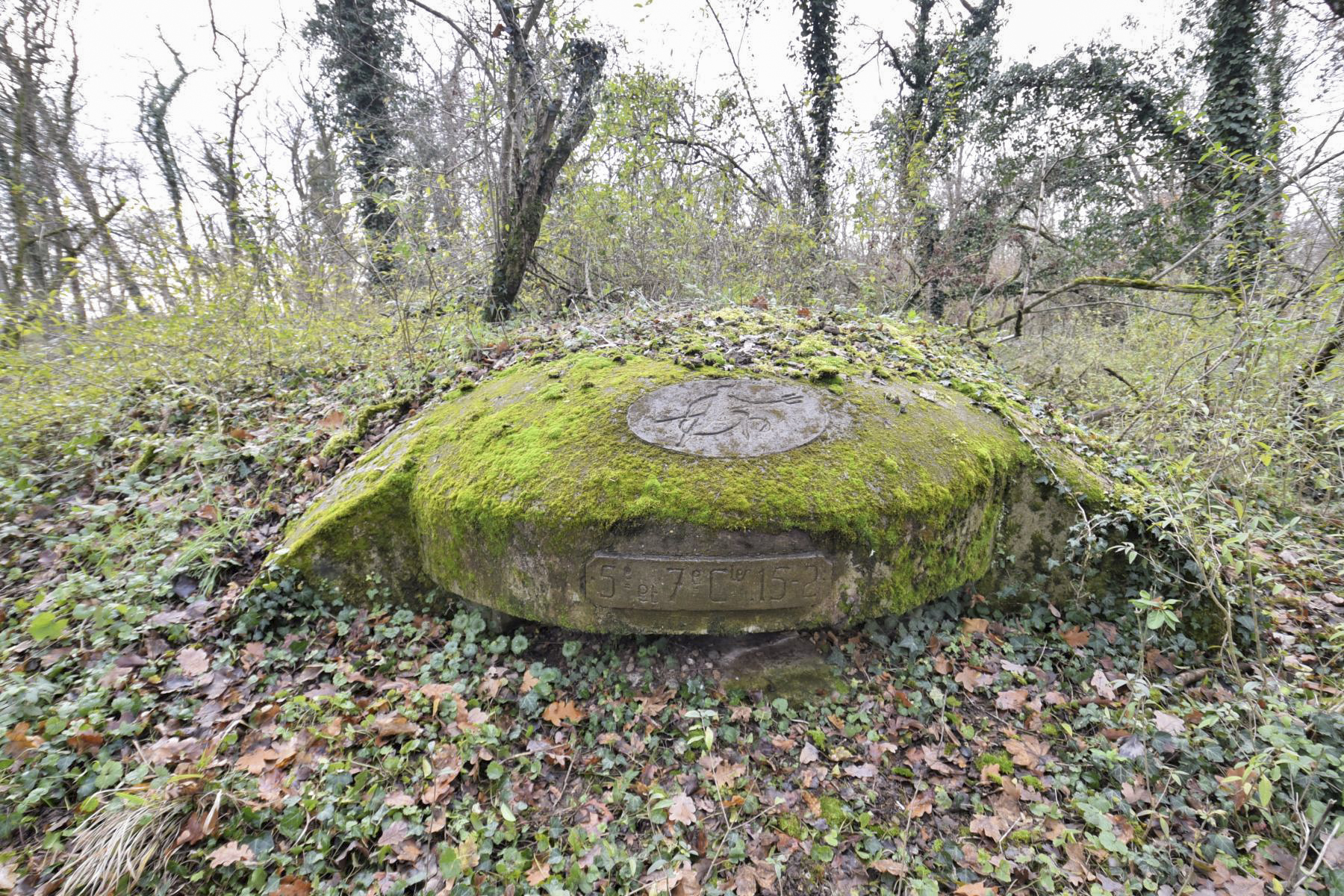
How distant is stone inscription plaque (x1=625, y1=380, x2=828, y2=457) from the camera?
283 cm

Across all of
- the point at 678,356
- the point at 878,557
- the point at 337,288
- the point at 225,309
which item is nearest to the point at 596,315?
the point at 678,356

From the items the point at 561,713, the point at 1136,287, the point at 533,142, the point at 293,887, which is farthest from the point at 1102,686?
the point at 533,142

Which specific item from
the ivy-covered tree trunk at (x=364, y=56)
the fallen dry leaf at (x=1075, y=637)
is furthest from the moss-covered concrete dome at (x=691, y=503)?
the ivy-covered tree trunk at (x=364, y=56)

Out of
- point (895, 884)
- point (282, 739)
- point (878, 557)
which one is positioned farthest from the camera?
point (878, 557)

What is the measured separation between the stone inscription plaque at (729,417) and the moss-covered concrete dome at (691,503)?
0.01 metres

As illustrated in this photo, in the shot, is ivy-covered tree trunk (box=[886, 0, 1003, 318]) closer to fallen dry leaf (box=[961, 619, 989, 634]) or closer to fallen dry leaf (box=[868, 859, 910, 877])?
fallen dry leaf (box=[961, 619, 989, 634])

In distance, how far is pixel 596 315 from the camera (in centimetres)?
588

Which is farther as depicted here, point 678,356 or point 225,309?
point 225,309

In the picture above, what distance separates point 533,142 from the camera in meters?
5.96

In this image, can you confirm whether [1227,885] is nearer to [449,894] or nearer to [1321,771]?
[1321,771]

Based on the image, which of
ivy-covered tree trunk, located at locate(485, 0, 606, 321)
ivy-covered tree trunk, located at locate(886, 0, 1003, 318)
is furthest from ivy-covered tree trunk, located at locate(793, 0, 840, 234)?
ivy-covered tree trunk, located at locate(485, 0, 606, 321)

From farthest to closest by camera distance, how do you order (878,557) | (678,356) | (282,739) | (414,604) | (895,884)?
(678,356) → (414,604) → (878,557) → (282,739) → (895,884)

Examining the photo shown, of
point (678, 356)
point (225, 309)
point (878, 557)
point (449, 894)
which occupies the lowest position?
point (449, 894)

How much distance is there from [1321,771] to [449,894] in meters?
3.30
